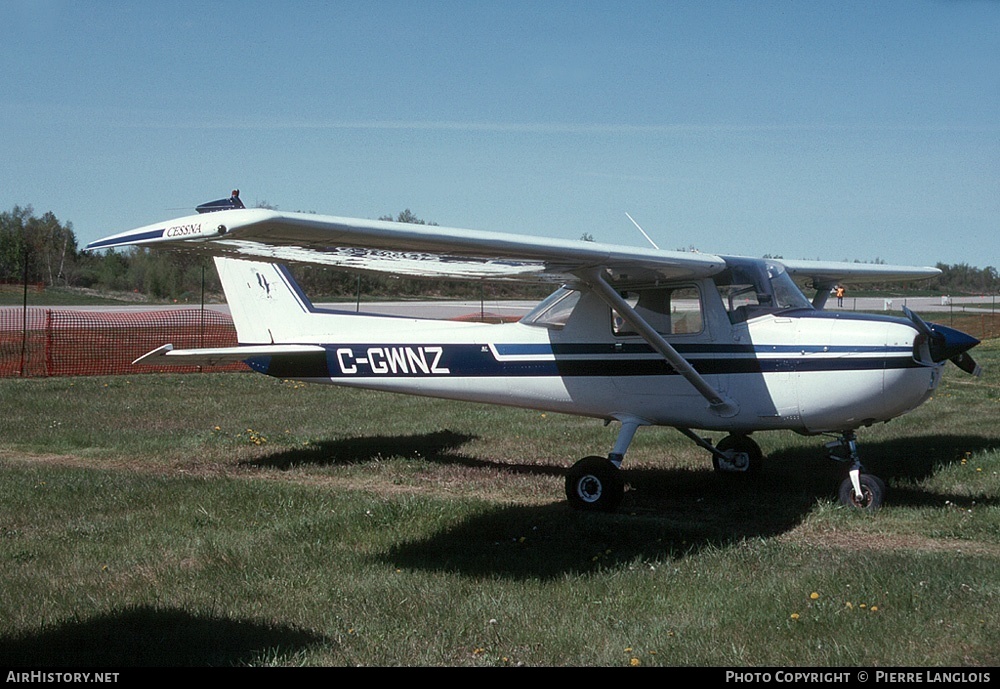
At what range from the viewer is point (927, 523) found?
7.16 m

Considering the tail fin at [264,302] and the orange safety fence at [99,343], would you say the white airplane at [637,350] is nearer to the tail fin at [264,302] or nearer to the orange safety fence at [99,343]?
the tail fin at [264,302]

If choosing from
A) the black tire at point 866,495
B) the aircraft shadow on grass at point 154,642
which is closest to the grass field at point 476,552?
the aircraft shadow on grass at point 154,642

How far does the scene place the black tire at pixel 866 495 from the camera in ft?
25.0

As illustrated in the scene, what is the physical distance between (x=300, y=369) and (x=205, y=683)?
5.92 meters

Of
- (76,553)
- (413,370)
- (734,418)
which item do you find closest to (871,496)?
(734,418)

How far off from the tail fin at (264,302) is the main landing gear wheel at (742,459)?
15.7 ft

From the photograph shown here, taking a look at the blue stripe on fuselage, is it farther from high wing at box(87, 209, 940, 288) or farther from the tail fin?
high wing at box(87, 209, 940, 288)

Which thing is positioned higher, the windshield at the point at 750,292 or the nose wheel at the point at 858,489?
the windshield at the point at 750,292

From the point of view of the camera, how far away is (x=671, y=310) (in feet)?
27.1

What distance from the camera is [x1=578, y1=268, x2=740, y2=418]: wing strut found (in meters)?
7.55

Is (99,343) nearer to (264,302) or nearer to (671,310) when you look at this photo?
(264,302)

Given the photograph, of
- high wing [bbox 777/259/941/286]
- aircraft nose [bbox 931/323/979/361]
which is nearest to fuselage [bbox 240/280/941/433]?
aircraft nose [bbox 931/323/979/361]

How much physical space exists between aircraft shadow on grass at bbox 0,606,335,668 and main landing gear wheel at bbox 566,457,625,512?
3416 mm

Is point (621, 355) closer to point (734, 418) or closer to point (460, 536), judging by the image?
point (734, 418)
